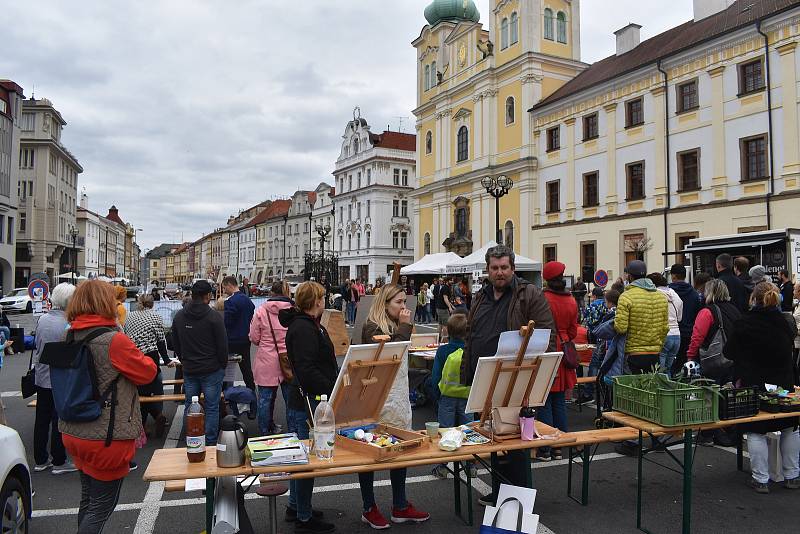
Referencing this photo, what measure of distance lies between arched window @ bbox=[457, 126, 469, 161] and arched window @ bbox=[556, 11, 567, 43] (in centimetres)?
856

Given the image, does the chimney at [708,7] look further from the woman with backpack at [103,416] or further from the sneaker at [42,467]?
the woman with backpack at [103,416]

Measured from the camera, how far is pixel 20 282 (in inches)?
2318

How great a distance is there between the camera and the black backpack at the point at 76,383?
145 inches

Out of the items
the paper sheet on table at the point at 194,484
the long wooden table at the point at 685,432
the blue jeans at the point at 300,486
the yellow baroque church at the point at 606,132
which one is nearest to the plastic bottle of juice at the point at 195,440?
the paper sheet on table at the point at 194,484

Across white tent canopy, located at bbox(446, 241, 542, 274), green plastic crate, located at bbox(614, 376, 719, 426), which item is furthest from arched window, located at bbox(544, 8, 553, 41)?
green plastic crate, located at bbox(614, 376, 719, 426)

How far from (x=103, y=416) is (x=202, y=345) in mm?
2898

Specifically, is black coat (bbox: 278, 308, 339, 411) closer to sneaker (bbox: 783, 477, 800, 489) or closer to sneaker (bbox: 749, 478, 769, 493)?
sneaker (bbox: 749, 478, 769, 493)

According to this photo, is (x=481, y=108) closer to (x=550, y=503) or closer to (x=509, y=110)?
(x=509, y=110)

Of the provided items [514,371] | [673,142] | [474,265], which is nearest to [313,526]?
[514,371]

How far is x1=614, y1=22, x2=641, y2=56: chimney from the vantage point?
3478 cm

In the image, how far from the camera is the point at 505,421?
441 cm

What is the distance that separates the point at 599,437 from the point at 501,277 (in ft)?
4.91

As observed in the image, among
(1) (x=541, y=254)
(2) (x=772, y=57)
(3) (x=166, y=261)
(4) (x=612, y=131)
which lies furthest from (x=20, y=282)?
(3) (x=166, y=261)

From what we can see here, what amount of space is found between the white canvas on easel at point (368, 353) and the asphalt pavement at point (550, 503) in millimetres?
1516
